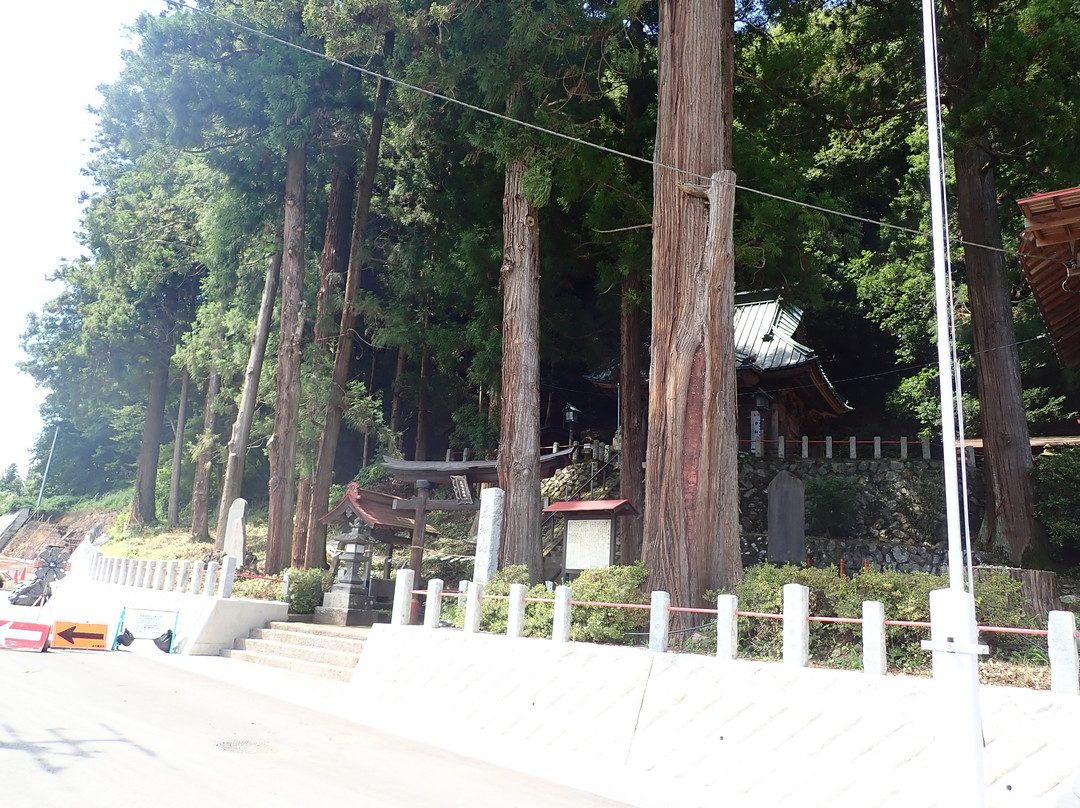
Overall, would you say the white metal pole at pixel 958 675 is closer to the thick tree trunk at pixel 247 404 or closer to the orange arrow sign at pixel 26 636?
the orange arrow sign at pixel 26 636

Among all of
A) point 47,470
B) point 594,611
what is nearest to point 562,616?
point 594,611

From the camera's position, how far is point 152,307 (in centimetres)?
3073

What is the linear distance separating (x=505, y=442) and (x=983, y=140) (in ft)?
37.4

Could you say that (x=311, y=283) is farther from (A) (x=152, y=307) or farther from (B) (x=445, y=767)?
(B) (x=445, y=767)

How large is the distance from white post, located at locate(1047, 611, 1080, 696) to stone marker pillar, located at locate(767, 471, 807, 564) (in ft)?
20.3

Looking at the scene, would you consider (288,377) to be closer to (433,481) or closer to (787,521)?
(433,481)

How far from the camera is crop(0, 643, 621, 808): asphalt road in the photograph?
4.74m

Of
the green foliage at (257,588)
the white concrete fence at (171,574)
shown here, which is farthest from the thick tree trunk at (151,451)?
the green foliage at (257,588)

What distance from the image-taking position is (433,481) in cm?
1462

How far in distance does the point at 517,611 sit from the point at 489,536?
9.05 ft

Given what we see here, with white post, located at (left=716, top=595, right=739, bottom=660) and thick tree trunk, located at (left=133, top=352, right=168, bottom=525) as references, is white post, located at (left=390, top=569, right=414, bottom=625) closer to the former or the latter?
white post, located at (left=716, top=595, right=739, bottom=660)

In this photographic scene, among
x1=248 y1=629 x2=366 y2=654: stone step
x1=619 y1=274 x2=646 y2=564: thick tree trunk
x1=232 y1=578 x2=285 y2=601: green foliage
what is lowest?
x1=248 y1=629 x2=366 y2=654: stone step

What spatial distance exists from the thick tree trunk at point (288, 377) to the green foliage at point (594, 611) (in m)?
9.15

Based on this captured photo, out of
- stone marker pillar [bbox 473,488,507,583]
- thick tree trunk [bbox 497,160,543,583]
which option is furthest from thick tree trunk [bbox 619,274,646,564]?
stone marker pillar [bbox 473,488,507,583]
